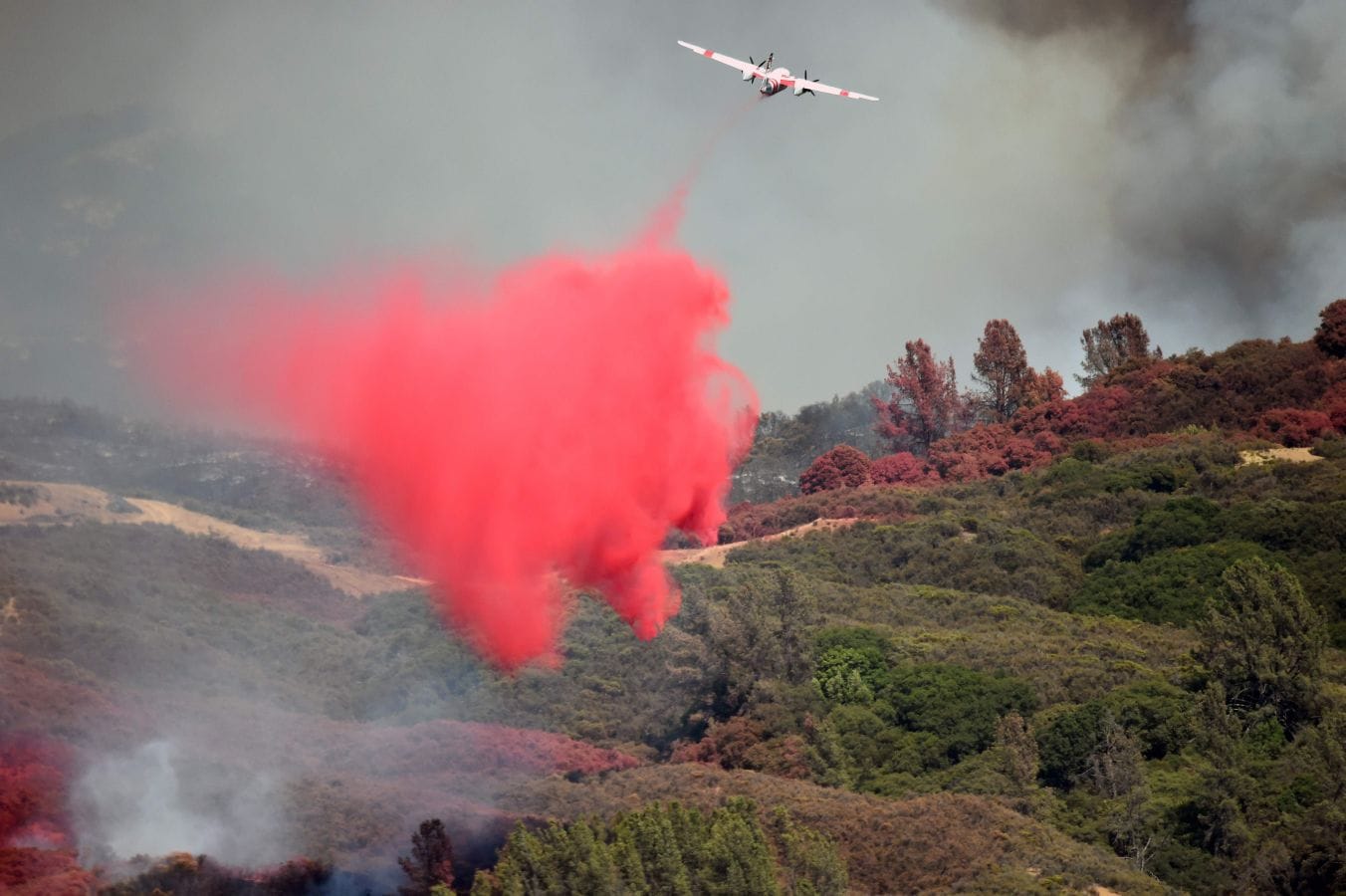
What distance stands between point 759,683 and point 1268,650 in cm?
1906

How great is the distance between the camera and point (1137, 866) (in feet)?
169

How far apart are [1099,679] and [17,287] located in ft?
140

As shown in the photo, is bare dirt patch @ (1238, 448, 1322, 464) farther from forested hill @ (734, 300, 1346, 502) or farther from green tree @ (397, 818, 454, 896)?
green tree @ (397, 818, 454, 896)

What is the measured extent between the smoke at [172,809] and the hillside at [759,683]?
0.33 feet

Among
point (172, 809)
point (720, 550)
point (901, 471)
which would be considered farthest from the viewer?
point (901, 471)

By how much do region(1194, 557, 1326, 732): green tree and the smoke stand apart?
34476 mm

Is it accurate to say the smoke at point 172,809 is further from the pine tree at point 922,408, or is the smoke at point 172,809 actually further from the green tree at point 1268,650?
the pine tree at point 922,408

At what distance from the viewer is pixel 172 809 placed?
4572 centimetres

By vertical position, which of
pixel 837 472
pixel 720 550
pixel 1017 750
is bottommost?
pixel 1017 750

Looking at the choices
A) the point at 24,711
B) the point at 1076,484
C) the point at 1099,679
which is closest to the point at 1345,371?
the point at 1076,484

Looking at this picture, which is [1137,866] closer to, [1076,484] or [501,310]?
[501,310]

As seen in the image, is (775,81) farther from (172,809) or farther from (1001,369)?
(1001,369)

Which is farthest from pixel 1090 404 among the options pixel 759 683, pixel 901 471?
pixel 759 683

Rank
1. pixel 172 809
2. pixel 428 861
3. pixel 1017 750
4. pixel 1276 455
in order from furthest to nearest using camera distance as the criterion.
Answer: pixel 1276 455
pixel 1017 750
pixel 172 809
pixel 428 861
